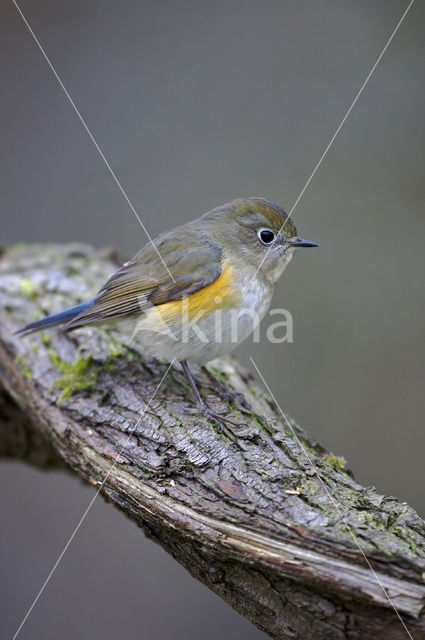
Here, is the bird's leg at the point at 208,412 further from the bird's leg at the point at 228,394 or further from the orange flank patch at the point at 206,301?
the orange flank patch at the point at 206,301

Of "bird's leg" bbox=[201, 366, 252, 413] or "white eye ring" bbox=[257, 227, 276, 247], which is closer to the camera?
"bird's leg" bbox=[201, 366, 252, 413]

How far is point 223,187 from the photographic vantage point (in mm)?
7555

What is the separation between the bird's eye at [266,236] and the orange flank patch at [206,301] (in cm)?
44

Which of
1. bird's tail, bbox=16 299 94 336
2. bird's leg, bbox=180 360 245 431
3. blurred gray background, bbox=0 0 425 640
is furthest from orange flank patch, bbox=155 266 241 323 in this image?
blurred gray background, bbox=0 0 425 640

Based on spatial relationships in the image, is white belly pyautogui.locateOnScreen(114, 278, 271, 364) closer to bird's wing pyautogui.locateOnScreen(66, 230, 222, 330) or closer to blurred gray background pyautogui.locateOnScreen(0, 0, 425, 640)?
bird's wing pyautogui.locateOnScreen(66, 230, 222, 330)

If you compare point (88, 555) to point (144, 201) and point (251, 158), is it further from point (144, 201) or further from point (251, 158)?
point (251, 158)

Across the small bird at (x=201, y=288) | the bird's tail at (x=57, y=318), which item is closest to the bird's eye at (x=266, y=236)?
the small bird at (x=201, y=288)

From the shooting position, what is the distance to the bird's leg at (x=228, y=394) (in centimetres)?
338

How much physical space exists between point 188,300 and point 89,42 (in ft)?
22.3

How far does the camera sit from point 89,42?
8703mm

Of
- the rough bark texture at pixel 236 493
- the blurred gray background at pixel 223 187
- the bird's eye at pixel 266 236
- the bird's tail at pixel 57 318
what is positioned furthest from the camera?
the blurred gray background at pixel 223 187

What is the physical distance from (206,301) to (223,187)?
4.49 m

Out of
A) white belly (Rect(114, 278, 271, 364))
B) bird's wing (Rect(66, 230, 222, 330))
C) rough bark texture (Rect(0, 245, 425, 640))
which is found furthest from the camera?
bird's wing (Rect(66, 230, 222, 330))

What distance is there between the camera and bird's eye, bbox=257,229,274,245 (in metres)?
3.71
